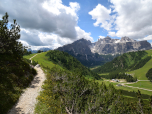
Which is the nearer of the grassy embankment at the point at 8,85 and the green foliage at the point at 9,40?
the grassy embankment at the point at 8,85

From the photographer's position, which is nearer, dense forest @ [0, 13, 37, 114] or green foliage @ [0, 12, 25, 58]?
dense forest @ [0, 13, 37, 114]

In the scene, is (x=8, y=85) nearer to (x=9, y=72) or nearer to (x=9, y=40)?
(x=9, y=72)

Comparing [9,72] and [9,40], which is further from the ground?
[9,40]

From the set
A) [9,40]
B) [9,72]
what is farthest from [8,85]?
[9,40]

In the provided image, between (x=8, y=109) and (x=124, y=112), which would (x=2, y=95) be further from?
(x=124, y=112)

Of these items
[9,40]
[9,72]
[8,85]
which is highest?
[9,40]

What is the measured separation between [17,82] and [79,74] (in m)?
16.9

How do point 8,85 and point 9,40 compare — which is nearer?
point 8,85

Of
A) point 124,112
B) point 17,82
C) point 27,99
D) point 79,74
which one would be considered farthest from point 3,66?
point 124,112

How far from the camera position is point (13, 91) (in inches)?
734

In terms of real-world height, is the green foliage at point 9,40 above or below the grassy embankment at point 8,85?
above

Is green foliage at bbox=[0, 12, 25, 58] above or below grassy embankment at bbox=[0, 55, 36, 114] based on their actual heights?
above

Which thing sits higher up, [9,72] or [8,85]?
[9,72]

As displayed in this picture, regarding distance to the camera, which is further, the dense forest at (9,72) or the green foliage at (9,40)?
the green foliage at (9,40)
